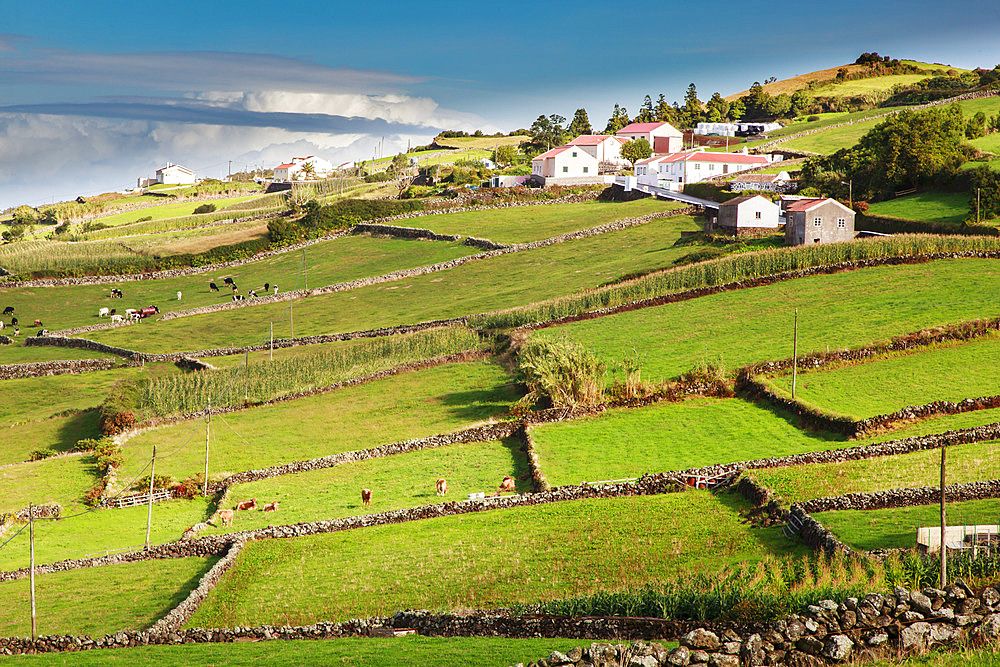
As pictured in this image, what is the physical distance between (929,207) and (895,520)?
54.1 meters

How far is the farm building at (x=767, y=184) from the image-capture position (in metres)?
91.4

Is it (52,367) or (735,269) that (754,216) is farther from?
(52,367)

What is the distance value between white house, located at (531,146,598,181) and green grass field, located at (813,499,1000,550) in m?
94.3

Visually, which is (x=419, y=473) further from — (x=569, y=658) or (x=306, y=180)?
(x=306, y=180)

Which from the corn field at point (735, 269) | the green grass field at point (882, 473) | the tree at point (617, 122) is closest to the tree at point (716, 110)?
the tree at point (617, 122)

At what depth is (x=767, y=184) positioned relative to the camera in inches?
3642

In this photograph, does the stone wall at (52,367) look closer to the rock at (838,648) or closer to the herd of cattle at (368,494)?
the herd of cattle at (368,494)

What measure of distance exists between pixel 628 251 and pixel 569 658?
6497cm

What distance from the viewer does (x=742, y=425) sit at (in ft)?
123

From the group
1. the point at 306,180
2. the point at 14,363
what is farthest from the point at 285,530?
the point at 306,180

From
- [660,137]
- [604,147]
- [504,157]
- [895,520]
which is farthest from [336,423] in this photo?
[504,157]

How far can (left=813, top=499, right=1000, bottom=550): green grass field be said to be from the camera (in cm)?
2209

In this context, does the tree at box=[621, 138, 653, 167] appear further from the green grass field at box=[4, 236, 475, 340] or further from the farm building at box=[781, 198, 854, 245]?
the farm building at box=[781, 198, 854, 245]

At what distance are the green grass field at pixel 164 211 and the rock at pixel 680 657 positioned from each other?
137 meters
